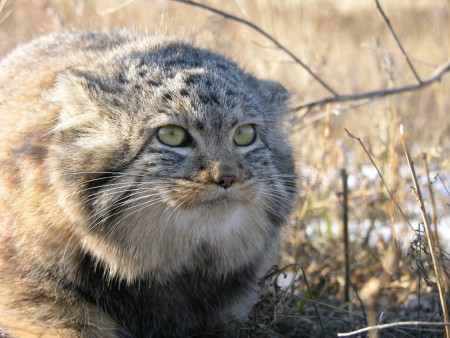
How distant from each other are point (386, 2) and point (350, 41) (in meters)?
0.94

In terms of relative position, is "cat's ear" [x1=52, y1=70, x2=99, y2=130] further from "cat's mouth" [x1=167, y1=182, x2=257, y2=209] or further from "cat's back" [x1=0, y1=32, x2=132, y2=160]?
"cat's mouth" [x1=167, y1=182, x2=257, y2=209]

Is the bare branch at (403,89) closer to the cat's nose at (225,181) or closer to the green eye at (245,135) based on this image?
the green eye at (245,135)

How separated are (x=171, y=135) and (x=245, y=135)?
457 millimetres

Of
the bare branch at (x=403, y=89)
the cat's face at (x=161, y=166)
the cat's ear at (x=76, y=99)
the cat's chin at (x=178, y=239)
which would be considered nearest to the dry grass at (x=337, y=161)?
the bare branch at (x=403, y=89)

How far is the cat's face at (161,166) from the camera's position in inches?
114

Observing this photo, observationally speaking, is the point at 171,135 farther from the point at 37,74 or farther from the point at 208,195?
the point at 37,74

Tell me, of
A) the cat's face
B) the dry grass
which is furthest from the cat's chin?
the dry grass

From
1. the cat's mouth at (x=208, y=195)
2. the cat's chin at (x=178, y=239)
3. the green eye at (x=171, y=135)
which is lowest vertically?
the cat's chin at (x=178, y=239)

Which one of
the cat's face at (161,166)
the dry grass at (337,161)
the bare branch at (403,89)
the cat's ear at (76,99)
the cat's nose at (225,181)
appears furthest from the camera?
the bare branch at (403,89)

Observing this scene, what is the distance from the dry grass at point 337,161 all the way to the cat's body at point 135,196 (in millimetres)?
388

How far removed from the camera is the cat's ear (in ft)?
10.2

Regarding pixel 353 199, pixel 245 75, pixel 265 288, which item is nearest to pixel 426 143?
pixel 353 199

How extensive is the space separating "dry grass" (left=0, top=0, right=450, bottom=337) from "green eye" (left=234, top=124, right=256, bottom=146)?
53 centimetres

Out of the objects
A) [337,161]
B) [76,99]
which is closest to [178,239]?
[76,99]
